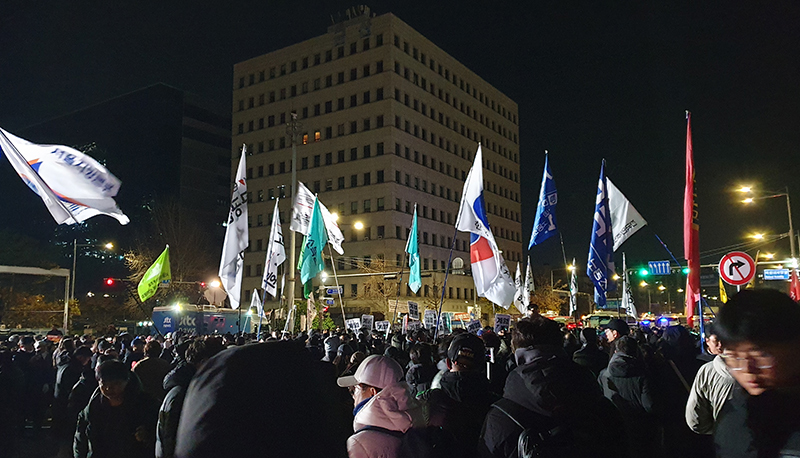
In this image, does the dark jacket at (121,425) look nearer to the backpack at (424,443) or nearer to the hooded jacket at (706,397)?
→ the backpack at (424,443)

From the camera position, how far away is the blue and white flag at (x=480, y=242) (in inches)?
546

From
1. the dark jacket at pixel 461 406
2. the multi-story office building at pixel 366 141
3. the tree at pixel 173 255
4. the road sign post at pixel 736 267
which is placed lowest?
the dark jacket at pixel 461 406

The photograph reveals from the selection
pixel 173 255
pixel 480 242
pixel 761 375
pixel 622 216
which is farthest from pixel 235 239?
pixel 173 255

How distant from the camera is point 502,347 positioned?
10.3 meters

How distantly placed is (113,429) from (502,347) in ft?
21.0

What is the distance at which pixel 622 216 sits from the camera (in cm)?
1764

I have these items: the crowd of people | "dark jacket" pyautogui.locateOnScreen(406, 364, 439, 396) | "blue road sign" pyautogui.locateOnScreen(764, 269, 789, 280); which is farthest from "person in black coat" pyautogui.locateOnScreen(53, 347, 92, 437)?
"blue road sign" pyautogui.locateOnScreen(764, 269, 789, 280)

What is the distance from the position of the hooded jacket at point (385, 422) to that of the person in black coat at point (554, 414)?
1.35 ft

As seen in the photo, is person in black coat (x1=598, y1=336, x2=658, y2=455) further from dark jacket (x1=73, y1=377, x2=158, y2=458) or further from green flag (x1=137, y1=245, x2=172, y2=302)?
green flag (x1=137, y1=245, x2=172, y2=302)

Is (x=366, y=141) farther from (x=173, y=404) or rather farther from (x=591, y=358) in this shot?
(x=173, y=404)

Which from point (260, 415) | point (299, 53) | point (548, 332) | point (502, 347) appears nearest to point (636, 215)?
point (502, 347)

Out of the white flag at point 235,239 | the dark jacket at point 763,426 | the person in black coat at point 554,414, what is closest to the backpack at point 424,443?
the person in black coat at point 554,414

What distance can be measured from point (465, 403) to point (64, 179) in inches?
365

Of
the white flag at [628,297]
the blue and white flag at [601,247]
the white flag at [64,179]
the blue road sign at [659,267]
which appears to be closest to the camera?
the white flag at [64,179]
